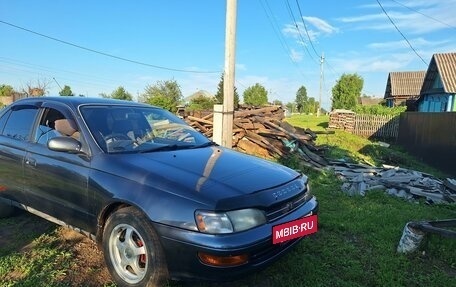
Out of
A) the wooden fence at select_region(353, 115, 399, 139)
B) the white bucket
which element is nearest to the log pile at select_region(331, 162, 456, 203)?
the white bucket

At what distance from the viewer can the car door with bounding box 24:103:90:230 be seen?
3385 mm

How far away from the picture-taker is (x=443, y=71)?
26438 millimetres

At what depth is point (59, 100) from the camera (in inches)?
158

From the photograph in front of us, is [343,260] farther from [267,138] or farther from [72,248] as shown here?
[267,138]

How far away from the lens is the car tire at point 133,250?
112 inches

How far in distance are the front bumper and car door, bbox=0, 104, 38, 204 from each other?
216cm

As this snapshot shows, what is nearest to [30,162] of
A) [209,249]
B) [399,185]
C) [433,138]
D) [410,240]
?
[209,249]

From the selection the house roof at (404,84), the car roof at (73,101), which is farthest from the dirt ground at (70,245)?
the house roof at (404,84)

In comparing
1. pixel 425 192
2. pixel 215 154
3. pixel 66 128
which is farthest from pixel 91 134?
pixel 425 192

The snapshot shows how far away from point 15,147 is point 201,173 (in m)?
2.36

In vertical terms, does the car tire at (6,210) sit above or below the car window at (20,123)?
below

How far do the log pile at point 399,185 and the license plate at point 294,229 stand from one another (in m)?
3.77

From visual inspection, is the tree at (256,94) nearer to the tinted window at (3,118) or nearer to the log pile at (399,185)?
the log pile at (399,185)

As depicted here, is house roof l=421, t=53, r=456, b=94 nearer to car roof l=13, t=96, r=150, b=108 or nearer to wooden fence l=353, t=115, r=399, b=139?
wooden fence l=353, t=115, r=399, b=139
